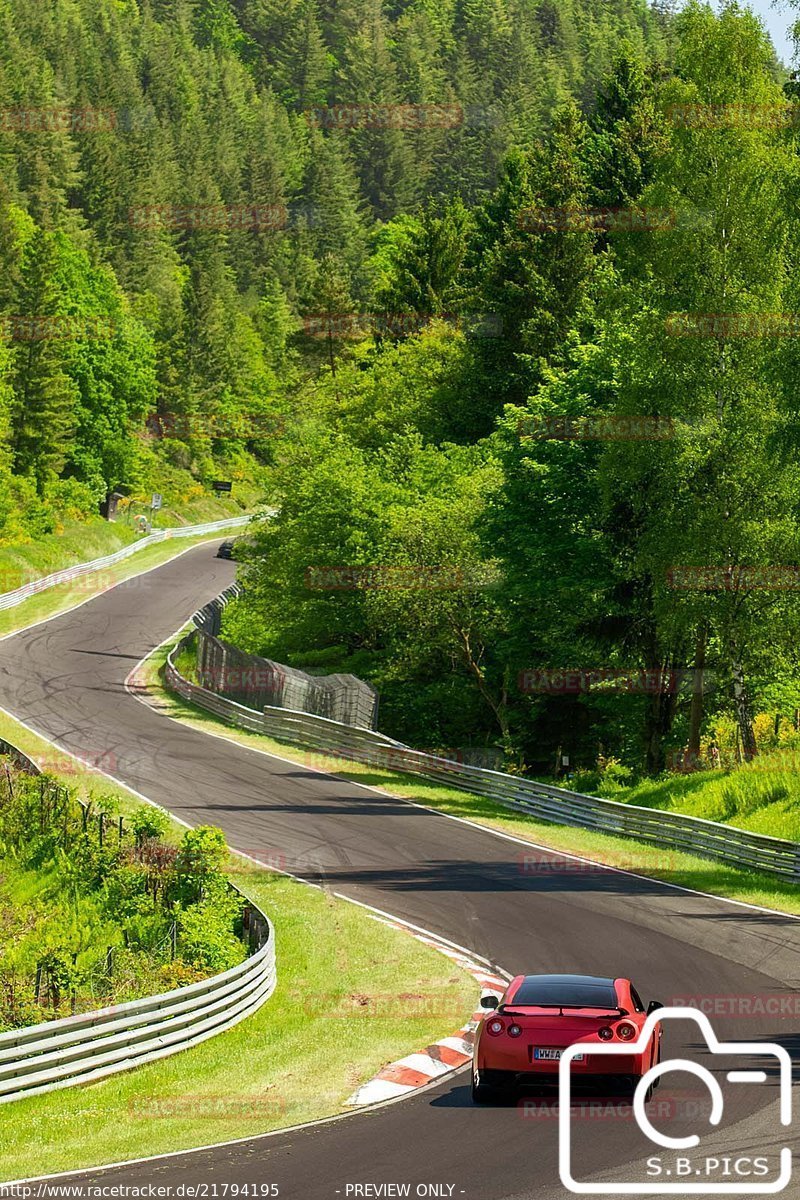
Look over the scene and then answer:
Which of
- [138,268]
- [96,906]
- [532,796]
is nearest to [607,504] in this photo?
[532,796]

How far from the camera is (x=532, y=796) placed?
39469 millimetres

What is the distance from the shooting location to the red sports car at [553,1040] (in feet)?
47.2

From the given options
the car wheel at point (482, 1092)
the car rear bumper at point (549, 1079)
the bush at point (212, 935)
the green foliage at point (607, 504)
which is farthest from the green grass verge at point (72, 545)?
the car rear bumper at point (549, 1079)

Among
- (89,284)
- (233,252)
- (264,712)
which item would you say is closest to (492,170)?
(233,252)

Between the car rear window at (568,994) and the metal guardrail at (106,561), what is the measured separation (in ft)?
204

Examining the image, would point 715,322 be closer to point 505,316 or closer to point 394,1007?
point 394,1007

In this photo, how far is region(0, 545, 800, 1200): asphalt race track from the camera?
1301cm

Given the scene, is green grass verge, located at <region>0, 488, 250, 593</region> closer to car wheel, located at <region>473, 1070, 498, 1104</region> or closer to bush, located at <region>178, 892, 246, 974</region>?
bush, located at <region>178, 892, 246, 974</region>

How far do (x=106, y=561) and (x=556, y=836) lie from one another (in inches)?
2358

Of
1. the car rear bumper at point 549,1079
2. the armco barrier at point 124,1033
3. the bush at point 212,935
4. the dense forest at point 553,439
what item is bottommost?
the bush at point 212,935

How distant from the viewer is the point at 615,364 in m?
43.6

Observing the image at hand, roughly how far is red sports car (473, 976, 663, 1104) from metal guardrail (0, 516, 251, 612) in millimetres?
62643

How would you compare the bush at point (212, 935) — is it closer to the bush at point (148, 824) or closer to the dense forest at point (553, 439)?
the bush at point (148, 824)

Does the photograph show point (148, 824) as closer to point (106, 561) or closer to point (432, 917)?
point (432, 917)
